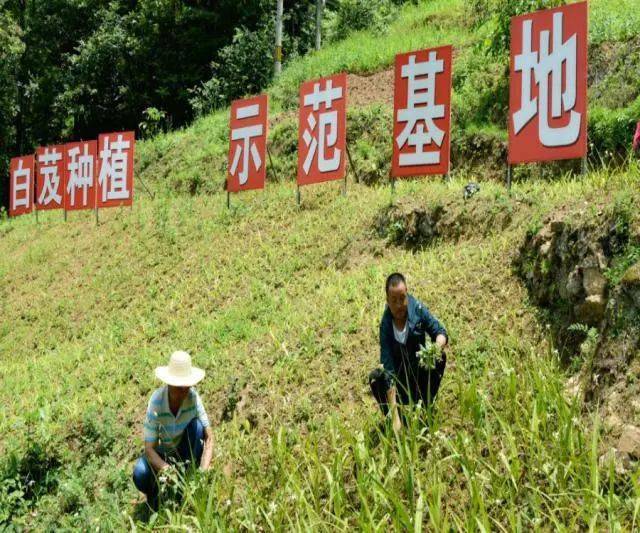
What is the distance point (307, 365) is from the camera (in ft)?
18.9

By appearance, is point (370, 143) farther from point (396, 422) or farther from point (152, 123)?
point (152, 123)

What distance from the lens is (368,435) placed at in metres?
4.25

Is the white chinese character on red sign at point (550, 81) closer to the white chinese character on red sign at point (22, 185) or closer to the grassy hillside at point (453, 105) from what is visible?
A: the grassy hillside at point (453, 105)

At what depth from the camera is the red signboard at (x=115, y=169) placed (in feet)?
44.0

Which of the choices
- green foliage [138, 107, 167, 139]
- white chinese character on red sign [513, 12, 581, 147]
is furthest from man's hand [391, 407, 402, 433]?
green foliage [138, 107, 167, 139]

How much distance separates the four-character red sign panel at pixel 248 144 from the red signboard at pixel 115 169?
314cm

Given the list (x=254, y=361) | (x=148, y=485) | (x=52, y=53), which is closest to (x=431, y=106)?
(x=254, y=361)

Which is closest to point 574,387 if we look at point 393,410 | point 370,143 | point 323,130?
point 393,410

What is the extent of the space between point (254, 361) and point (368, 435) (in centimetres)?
213

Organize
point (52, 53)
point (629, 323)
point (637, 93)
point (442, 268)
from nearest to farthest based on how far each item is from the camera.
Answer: point (629, 323), point (442, 268), point (637, 93), point (52, 53)

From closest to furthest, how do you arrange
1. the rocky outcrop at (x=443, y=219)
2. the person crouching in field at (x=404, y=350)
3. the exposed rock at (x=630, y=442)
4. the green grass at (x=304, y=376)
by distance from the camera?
the exposed rock at (x=630, y=442)
the green grass at (x=304, y=376)
the person crouching in field at (x=404, y=350)
the rocky outcrop at (x=443, y=219)

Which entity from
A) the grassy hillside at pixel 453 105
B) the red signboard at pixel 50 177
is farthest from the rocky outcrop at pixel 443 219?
the red signboard at pixel 50 177

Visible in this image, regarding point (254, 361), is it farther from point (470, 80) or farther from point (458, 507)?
point (470, 80)

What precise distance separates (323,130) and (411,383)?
6.29 meters
